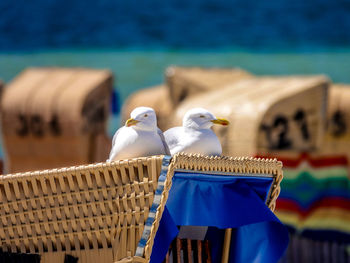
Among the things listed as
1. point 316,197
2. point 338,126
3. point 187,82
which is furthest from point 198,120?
point 187,82

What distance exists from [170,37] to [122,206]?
10432mm

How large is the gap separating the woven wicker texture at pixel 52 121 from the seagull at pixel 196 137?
18.9 feet

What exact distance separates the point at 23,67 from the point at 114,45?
171 centimetres

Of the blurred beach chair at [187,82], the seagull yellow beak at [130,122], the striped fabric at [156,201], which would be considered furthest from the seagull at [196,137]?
the blurred beach chair at [187,82]

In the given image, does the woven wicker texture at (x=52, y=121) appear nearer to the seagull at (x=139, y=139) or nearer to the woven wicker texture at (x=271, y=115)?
the woven wicker texture at (x=271, y=115)

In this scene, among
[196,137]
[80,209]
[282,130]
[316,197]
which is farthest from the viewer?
[316,197]

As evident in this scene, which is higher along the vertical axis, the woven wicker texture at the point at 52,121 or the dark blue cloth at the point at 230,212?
the woven wicker texture at the point at 52,121

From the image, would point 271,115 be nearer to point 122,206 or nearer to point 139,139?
point 139,139

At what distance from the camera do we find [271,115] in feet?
22.6

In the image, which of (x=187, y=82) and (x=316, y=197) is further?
(x=187, y=82)

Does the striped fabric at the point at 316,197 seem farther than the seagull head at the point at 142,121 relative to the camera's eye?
Yes

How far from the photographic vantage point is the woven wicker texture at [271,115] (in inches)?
268

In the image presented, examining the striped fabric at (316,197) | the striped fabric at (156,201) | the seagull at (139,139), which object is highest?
the seagull at (139,139)

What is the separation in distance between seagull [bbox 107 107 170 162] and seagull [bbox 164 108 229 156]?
4.0 inches
